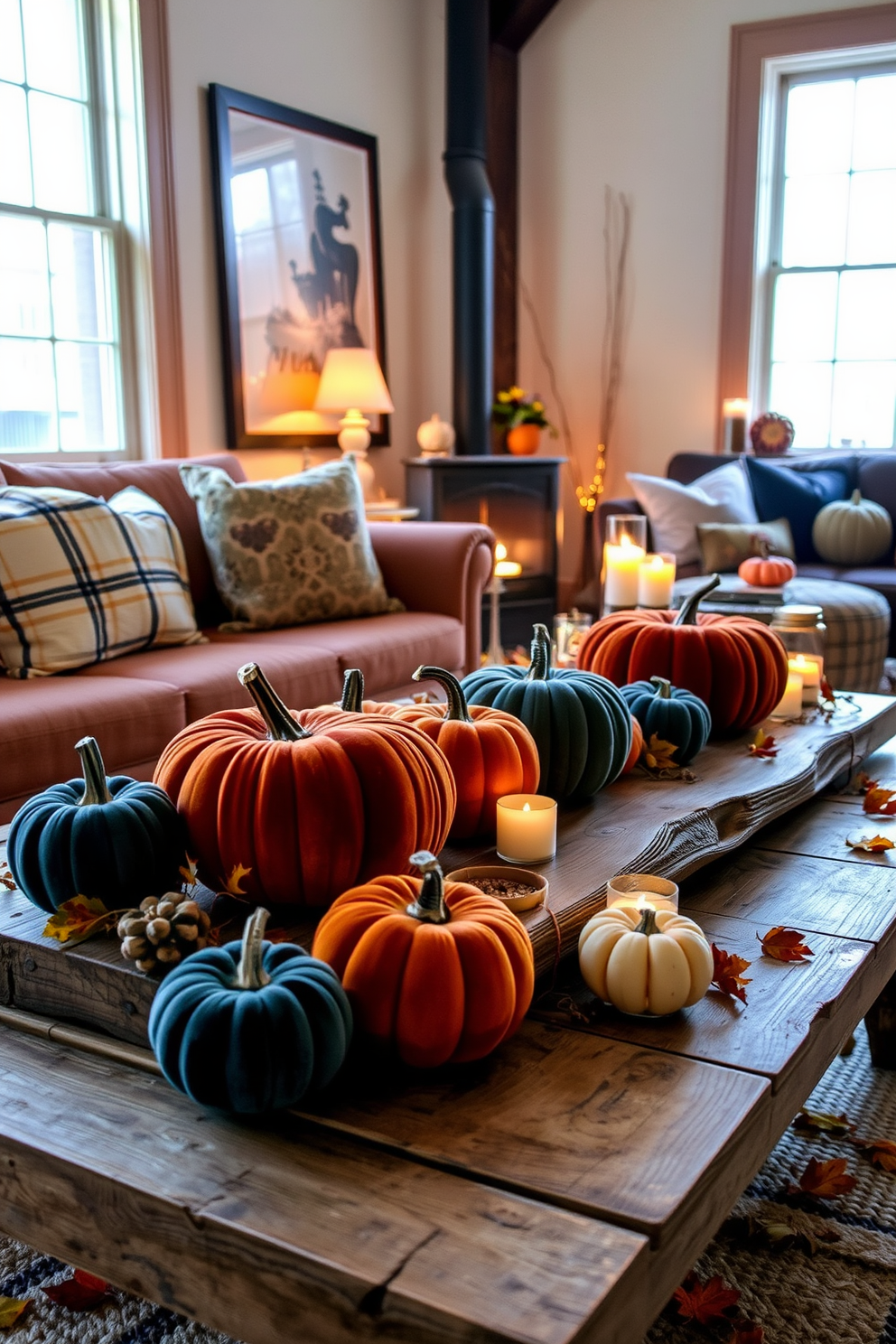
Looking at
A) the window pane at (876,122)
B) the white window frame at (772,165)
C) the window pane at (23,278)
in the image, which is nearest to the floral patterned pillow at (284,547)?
the window pane at (23,278)

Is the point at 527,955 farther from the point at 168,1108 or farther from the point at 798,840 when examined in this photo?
the point at 798,840

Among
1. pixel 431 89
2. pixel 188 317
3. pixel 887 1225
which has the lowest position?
pixel 887 1225

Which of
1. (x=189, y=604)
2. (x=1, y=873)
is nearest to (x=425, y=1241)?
(x=1, y=873)

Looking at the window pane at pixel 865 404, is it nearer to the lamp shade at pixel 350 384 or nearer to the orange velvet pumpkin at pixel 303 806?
the lamp shade at pixel 350 384

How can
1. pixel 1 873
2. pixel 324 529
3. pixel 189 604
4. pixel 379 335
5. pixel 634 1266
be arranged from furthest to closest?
1. pixel 379 335
2. pixel 324 529
3. pixel 189 604
4. pixel 1 873
5. pixel 634 1266

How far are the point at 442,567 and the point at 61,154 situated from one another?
1838 mm

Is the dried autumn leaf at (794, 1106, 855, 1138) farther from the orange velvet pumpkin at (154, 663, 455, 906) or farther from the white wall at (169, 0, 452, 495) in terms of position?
the white wall at (169, 0, 452, 495)

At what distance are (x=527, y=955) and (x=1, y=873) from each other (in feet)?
2.21

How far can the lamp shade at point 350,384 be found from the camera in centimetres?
451

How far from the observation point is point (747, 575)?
3.77m

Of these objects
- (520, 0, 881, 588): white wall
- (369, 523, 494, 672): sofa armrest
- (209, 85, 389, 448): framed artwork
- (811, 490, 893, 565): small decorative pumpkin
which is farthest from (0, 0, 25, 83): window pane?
(811, 490, 893, 565): small decorative pumpkin

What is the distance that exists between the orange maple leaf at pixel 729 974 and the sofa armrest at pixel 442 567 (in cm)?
232

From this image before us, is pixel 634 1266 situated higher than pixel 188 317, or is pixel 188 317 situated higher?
pixel 188 317

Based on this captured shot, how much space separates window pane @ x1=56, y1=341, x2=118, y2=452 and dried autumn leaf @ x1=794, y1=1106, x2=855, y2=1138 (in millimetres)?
3149
